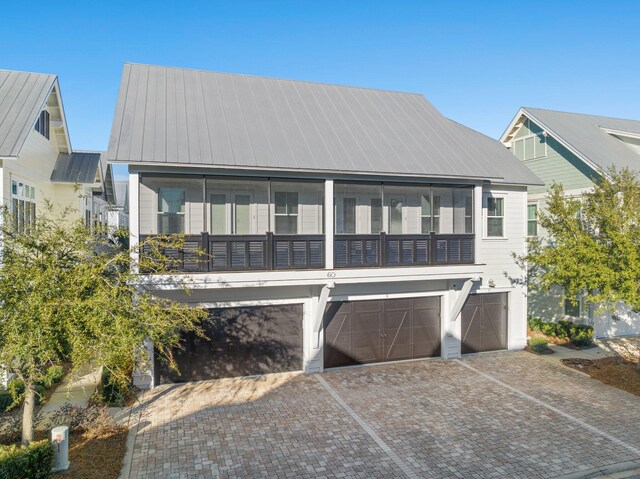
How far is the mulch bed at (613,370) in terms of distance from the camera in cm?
1306

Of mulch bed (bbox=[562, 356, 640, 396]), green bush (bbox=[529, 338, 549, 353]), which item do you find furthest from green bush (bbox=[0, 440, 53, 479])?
green bush (bbox=[529, 338, 549, 353])

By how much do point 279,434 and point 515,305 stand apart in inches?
434

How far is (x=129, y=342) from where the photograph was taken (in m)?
7.66

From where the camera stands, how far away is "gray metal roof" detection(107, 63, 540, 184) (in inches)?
497

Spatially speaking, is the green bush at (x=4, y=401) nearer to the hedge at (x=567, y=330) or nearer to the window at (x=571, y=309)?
the hedge at (x=567, y=330)

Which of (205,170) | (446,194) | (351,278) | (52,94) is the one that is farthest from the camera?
(52,94)

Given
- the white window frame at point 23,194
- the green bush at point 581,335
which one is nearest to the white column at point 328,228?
the white window frame at point 23,194

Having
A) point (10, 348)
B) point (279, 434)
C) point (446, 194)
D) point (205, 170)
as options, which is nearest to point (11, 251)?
point (10, 348)

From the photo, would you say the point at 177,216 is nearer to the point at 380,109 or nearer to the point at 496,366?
the point at 380,109

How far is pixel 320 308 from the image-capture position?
1362 cm

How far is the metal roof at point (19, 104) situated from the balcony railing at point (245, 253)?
16.1 ft

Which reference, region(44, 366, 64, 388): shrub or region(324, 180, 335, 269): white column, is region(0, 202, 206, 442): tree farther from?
region(324, 180, 335, 269): white column

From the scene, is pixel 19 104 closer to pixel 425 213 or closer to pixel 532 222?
pixel 425 213

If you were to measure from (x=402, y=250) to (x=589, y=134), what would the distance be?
14309 millimetres
